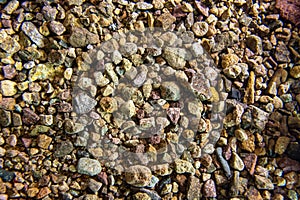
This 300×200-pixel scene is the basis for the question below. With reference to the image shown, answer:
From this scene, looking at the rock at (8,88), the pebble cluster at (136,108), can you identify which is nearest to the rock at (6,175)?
the pebble cluster at (136,108)

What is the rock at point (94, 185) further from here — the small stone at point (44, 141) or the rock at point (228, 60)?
the rock at point (228, 60)

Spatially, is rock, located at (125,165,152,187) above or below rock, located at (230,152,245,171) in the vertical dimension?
below

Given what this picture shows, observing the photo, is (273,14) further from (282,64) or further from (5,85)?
(5,85)

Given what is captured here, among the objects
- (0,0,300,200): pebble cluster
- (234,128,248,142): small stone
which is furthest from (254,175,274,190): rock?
(234,128,248,142): small stone

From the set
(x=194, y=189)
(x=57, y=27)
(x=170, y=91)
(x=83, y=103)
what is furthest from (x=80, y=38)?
(x=194, y=189)

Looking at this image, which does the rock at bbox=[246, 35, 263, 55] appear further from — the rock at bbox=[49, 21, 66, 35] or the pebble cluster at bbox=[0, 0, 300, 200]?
the rock at bbox=[49, 21, 66, 35]

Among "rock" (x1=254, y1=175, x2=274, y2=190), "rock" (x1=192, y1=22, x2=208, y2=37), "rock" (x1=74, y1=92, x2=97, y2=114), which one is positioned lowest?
"rock" (x1=254, y1=175, x2=274, y2=190)
